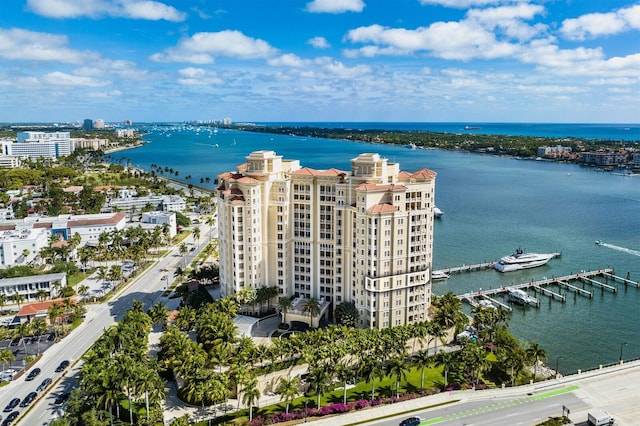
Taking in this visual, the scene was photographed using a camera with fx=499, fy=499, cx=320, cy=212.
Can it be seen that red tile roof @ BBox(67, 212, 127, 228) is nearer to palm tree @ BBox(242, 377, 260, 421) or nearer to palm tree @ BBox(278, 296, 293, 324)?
palm tree @ BBox(278, 296, 293, 324)

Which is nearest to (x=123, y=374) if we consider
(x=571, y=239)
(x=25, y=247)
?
(x=25, y=247)

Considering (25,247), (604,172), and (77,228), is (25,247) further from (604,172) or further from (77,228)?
(604,172)

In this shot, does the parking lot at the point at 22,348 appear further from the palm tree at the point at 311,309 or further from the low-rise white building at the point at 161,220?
the low-rise white building at the point at 161,220

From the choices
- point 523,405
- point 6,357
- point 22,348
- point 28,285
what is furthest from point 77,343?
point 523,405

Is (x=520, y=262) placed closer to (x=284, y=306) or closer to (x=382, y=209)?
(x=382, y=209)

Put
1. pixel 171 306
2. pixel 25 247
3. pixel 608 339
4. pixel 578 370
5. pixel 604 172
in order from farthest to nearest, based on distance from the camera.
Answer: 1. pixel 604 172
2. pixel 25 247
3. pixel 171 306
4. pixel 608 339
5. pixel 578 370

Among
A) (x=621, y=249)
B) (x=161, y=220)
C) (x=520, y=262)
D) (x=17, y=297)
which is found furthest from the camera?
(x=161, y=220)

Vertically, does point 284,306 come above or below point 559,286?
above
